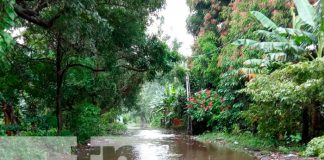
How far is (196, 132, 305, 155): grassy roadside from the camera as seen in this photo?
29.9 feet

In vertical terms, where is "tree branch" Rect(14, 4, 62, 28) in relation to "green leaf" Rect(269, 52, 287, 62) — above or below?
above

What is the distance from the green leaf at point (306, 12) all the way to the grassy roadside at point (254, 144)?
3.62 metres

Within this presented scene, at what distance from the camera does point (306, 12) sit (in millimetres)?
9773

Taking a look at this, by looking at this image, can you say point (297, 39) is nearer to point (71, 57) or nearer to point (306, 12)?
point (306, 12)

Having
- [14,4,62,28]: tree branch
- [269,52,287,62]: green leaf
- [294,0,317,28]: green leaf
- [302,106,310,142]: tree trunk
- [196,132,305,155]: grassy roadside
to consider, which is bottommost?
[196,132,305,155]: grassy roadside

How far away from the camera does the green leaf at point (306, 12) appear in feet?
31.6

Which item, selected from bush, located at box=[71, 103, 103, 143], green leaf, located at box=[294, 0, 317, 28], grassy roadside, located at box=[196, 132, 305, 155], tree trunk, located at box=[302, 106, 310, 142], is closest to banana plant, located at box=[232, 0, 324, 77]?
green leaf, located at box=[294, 0, 317, 28]

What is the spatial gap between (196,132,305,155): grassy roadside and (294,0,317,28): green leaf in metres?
3.62

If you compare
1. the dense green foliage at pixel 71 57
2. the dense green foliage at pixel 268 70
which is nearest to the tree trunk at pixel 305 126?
the dense green foliage at pixel 268 70

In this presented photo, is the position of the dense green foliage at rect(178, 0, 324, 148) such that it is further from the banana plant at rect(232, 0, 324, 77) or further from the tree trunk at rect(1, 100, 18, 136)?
the tree trunk at rect(1, 100, 18, 136)

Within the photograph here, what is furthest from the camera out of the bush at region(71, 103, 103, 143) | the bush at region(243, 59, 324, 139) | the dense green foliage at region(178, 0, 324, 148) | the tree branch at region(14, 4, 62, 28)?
the bush at region(71, 103, 103, 143)

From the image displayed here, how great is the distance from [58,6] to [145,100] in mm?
33052

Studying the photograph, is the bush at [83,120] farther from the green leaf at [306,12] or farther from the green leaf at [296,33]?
the green leaf at [306,12]

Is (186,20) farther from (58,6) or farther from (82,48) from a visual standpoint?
(58,6)
